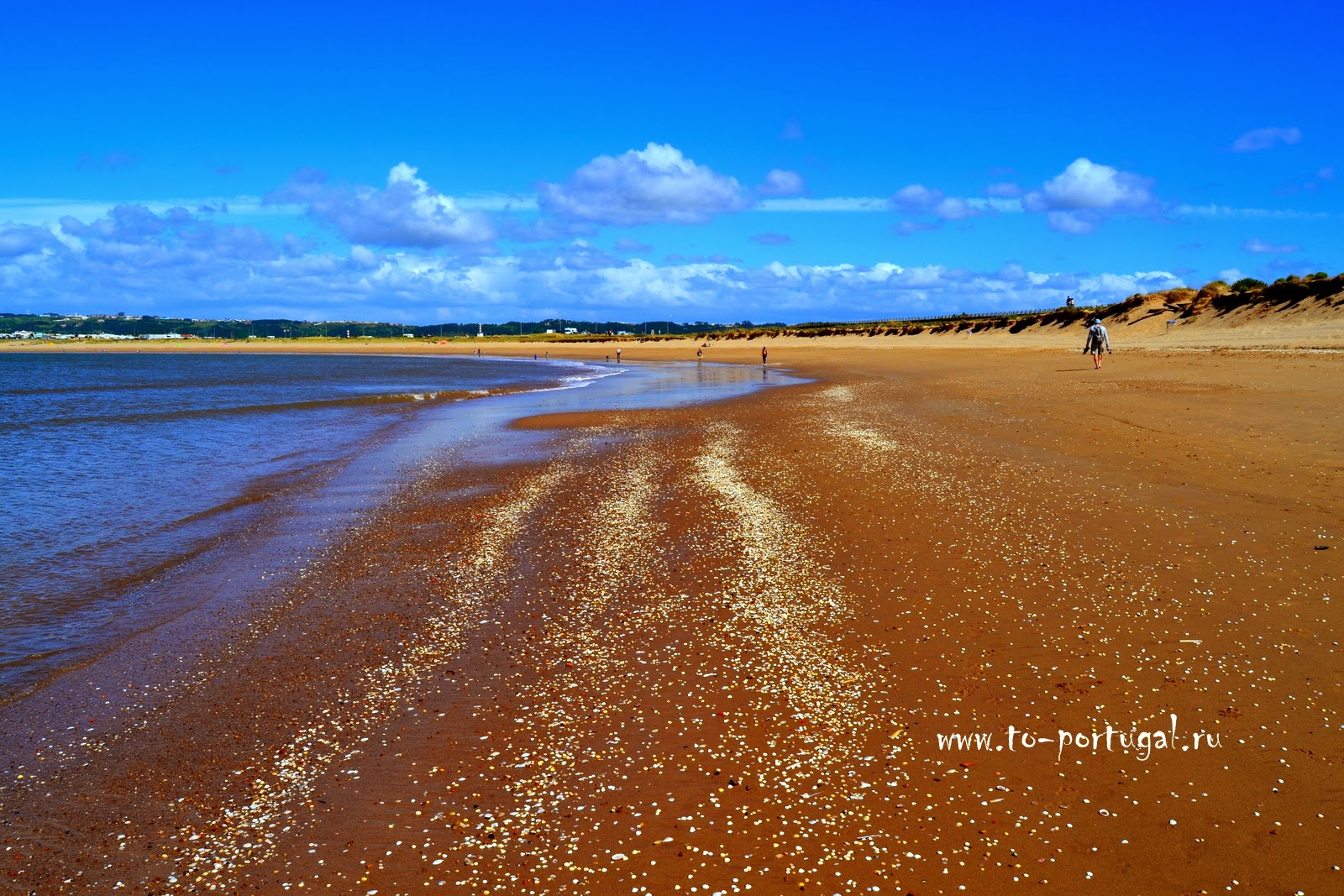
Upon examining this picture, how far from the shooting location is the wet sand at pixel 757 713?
3.98 meters

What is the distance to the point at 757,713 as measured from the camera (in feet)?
17.8

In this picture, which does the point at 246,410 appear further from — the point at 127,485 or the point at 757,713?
the point at 757,713

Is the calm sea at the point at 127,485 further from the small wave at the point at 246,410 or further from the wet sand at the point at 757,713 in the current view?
the wet sand at the point at 757,713

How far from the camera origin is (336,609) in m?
7.93

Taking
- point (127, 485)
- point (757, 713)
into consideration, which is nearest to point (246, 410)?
point (127, 485)

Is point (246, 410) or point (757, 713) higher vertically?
point (246, 410)

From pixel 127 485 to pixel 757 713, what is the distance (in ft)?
47.3

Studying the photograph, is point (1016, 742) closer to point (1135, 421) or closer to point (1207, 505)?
point (1207, 505)

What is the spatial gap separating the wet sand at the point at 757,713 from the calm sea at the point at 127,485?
169 centimetres

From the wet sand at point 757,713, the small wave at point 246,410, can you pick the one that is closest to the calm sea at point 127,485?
the small wave at point 246,410

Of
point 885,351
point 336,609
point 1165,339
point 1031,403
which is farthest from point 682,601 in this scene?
point 885,351

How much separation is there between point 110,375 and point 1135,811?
7817cm

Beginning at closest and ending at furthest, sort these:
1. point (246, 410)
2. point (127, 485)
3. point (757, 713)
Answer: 1. point (757, 713)
2. point (127, 485)
3. point (246, 410)

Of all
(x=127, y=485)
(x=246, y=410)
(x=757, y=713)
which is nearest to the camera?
(x=757, y=713)
